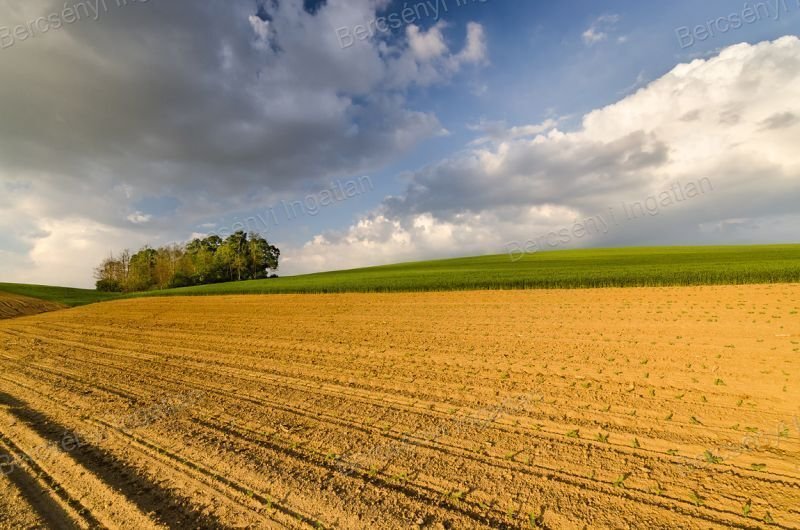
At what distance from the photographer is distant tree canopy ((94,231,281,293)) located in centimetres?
6850

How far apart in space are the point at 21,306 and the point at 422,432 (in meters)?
48.1

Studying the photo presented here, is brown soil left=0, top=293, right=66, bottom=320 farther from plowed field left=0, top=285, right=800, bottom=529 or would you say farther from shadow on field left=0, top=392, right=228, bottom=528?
shadow on field left=0, top=392, right=228, bottom=528

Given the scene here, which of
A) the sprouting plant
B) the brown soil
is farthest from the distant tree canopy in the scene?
the sprouting plant

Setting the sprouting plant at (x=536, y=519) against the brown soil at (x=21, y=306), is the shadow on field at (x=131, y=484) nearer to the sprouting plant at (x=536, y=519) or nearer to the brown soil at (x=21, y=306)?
the sprouting plant at (x=536, y=519)

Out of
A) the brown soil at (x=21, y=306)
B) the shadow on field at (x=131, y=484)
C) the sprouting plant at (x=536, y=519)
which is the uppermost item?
the brown soil at (x=21, y=306)

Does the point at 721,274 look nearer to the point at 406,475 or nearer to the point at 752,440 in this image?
the point at 752,440

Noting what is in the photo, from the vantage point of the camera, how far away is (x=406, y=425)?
6.00 meters

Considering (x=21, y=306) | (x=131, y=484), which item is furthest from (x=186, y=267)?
(x=131, y=484)

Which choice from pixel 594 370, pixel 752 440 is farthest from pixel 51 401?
pixel 752 440

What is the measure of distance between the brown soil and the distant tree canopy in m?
28.3

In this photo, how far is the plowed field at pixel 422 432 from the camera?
4031mm

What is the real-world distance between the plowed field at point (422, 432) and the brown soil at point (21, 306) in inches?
1211

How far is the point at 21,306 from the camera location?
117 ft

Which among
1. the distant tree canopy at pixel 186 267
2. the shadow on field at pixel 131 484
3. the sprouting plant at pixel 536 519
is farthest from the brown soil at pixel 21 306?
the sprouting plant at pixel 536 519
